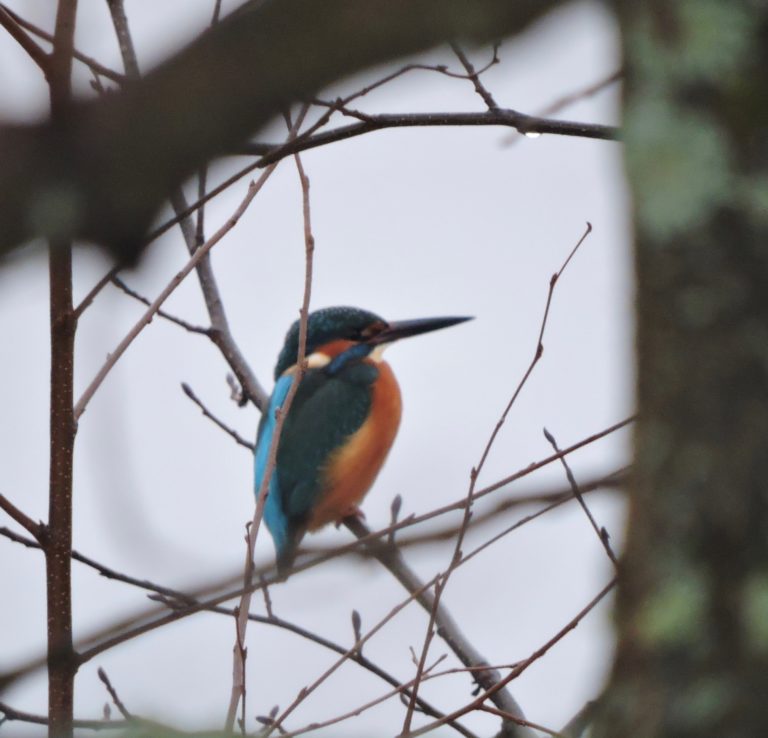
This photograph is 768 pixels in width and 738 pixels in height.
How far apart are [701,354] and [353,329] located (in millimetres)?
4816

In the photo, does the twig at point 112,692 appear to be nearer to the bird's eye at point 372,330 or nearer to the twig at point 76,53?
the twig at point 76,53

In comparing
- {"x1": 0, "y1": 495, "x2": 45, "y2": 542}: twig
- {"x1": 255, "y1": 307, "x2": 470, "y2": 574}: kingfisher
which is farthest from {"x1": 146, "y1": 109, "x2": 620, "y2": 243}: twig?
{"x1": 255, "y1": 307, "x2": 470, "y2": 574}: kingfisher

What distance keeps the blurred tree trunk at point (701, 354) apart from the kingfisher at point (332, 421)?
11.8 feet

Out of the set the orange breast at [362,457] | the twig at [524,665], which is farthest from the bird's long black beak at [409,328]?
the twig at [524,665]

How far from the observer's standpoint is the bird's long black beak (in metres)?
5.43

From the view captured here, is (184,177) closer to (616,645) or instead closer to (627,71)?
(627,71)

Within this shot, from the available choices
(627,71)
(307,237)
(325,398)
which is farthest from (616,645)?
(325,398)

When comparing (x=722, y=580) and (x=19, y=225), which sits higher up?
(x=19, y=225)

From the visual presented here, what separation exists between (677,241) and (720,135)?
7 cm

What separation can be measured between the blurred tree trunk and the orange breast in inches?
160

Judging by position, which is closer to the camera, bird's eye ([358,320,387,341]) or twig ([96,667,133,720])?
twig ([96,667,133,720])

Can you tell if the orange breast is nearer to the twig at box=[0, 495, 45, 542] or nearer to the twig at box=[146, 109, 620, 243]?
the twig at box=[146, 109, 620, 243]

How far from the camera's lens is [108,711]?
2.71 m

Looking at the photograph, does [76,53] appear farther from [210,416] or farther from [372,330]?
[372,330]
